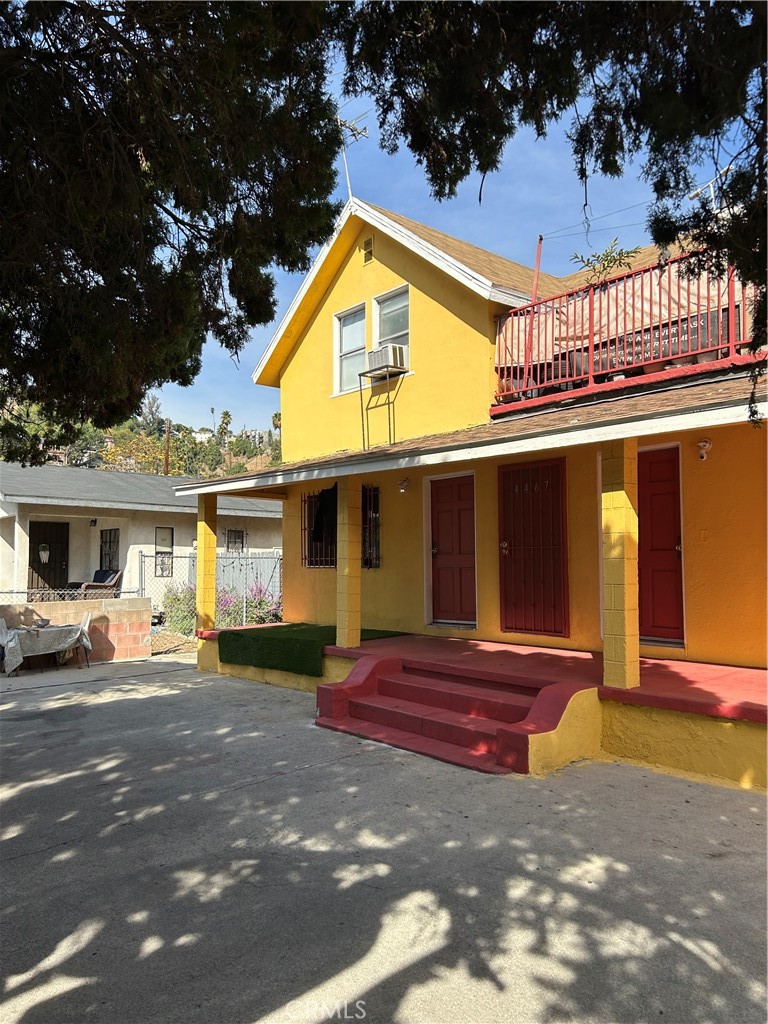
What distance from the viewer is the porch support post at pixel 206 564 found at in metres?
11.3

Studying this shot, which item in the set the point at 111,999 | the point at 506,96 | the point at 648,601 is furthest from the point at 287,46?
the point at 648,601

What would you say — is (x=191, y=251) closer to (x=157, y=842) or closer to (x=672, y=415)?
(x=672, y=415)

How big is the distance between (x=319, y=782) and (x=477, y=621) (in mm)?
4250

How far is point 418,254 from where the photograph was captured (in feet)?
32.6

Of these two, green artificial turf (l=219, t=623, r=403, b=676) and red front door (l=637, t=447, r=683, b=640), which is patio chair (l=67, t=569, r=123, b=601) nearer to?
green artificial turf (l=219, t=623, r=403, b=676)

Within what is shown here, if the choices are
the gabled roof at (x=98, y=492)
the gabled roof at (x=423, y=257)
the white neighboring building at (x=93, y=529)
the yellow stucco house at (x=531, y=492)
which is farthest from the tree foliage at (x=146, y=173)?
the white neighboring building at (x=93, y=529)

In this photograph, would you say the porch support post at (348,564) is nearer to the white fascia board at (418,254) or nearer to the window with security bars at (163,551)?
the white fascia board at (418,254)

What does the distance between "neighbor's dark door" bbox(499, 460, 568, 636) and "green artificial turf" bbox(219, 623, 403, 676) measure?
219cm

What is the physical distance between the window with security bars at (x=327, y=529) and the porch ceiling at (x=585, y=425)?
2041 millimetres

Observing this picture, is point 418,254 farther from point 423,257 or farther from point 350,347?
point 350,347

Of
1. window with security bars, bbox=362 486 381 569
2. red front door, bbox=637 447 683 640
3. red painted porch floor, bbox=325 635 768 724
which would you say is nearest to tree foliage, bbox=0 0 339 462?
red painted porch floor, bbox=325 635 768 724

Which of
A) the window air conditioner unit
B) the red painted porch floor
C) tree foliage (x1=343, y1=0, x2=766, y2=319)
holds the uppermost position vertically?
the window air conditioner unit

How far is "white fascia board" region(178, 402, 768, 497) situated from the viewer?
5.09 metres

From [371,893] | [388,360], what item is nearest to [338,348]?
[388,360]
